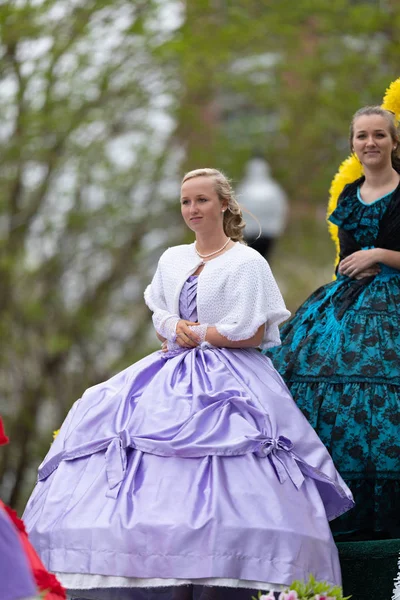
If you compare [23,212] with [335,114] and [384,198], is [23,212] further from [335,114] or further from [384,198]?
[384,198]

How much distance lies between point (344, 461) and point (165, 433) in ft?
3.02

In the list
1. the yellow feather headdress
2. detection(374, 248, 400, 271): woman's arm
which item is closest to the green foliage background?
the yellow feather headdress

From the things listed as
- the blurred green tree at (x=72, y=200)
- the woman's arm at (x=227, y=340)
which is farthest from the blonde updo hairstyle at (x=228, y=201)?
the blurred green tree at (x=72, y=200)

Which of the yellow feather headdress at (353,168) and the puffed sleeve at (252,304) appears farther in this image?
the yellow feather headdress at (353,168)

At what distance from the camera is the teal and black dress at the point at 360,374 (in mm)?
4242

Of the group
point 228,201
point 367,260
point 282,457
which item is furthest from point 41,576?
point 367,260

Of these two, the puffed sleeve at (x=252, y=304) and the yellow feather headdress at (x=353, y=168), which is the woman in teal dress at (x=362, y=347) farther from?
the puffed sleeve at (x=252, y=304)

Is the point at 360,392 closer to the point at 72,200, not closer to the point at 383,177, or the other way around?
the point at 383,177

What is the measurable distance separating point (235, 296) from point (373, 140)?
1017 millimetres

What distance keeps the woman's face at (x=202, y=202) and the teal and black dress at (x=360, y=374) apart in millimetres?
725

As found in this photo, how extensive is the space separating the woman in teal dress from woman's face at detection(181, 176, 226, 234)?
72cm

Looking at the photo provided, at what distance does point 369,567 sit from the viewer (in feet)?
13.8

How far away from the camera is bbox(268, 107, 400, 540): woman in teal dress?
425 cm

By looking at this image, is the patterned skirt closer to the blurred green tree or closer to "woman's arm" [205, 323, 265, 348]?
"woman's arm" [205, 323, 265, 348]
